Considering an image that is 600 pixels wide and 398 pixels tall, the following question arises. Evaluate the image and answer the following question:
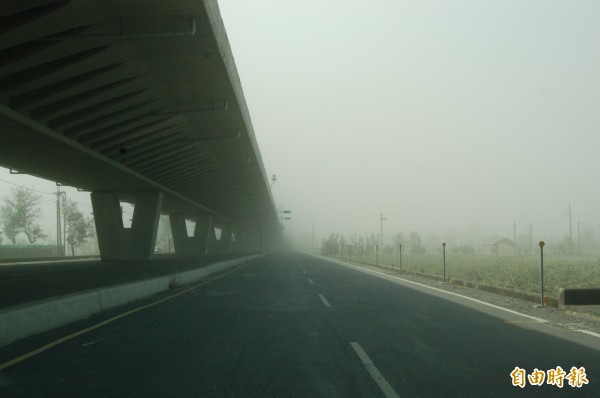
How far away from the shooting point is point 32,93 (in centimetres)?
1647

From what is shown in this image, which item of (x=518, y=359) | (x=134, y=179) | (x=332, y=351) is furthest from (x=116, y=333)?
(x=134, y=179)

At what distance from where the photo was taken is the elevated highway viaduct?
41.3 ft

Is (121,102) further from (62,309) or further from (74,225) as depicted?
(74,225)

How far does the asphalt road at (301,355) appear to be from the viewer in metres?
5.80

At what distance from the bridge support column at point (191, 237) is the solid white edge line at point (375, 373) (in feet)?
176

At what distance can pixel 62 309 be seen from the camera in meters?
10.4

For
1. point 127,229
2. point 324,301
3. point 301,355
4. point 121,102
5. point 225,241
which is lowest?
point 225,241

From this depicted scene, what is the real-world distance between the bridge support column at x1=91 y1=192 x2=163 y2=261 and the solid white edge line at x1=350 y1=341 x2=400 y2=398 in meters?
31.1

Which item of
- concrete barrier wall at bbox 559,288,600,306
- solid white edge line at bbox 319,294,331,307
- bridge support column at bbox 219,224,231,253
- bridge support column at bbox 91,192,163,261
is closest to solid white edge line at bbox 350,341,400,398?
solid white edge line at bbox 319,294,331,307

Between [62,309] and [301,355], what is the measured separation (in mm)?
5612

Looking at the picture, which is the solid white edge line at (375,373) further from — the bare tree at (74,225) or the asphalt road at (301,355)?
the bare tree at (74,225)

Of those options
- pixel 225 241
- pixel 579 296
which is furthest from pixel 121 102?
pixel 225 241

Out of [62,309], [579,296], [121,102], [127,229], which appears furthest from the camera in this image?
[127,229]

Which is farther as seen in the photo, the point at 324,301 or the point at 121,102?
the point at 121,102
